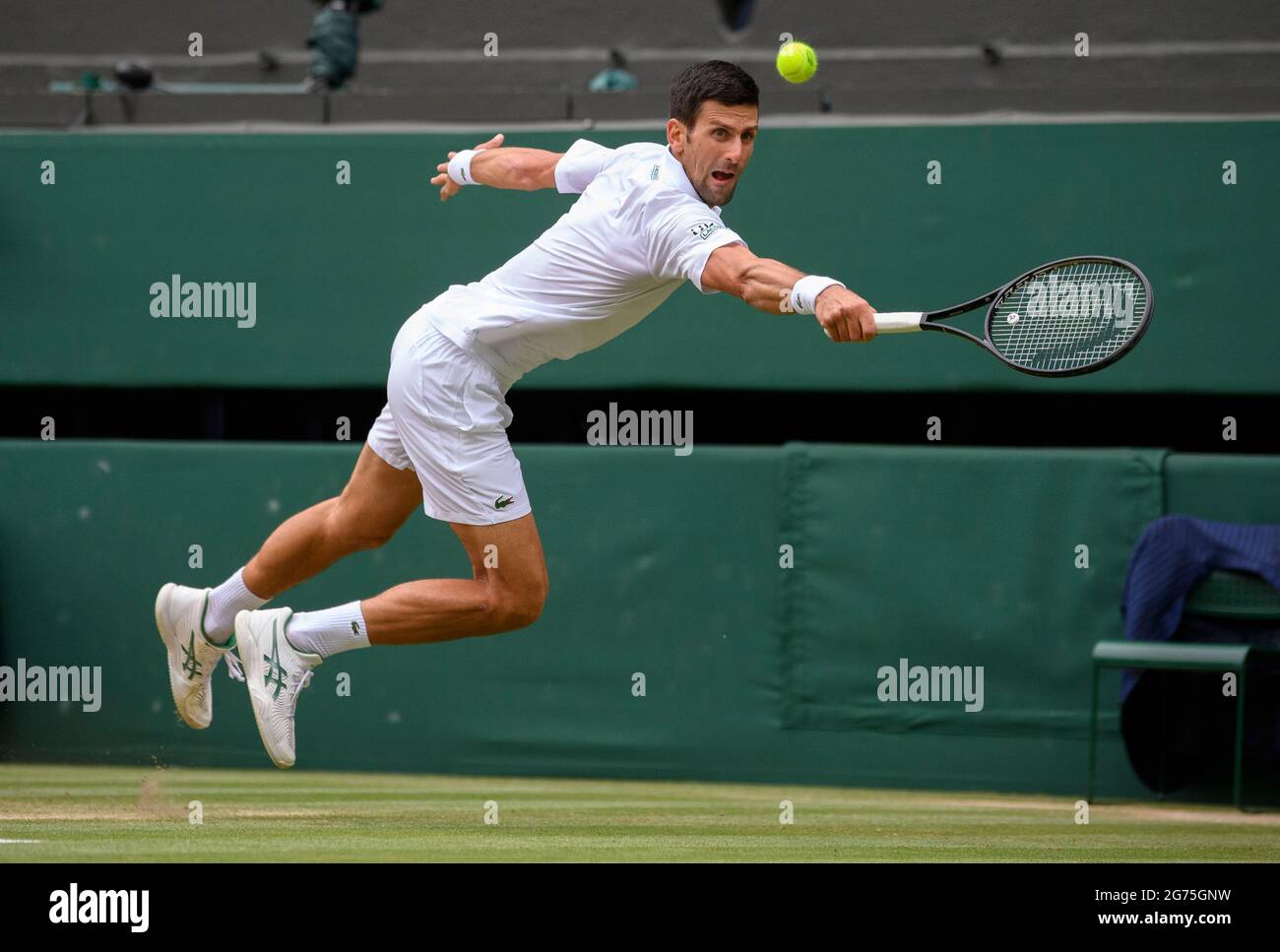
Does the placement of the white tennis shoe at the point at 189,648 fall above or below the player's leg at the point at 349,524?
below

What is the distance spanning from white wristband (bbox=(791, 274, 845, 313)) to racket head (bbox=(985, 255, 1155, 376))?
0.60m

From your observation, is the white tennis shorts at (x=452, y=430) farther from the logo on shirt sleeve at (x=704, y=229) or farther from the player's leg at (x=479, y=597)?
the logo on shirt sleeve at (x=704, y=229)

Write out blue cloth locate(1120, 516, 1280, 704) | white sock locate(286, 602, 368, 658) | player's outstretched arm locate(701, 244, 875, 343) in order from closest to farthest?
player's outstretched arm locate(701, 244, 875, 343) < white sock locate(286, 602, 368, 658) < blue cloth locate(1120, 516, 1280, 704)

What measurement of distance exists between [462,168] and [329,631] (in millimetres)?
1515

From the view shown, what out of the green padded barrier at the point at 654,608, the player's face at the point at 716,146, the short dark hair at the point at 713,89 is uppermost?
the short dark hair at the point at 713,89

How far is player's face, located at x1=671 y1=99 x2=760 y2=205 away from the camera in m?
4.81

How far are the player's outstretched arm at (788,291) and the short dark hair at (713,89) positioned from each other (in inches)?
19.4

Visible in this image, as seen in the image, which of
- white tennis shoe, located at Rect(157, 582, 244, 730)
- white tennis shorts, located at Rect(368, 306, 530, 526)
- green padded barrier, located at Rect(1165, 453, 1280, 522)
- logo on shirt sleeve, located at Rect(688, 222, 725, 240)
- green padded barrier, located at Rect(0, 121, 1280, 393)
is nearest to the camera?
logo on shirt sleeve, located at Rect(688, 222, 725, 240)

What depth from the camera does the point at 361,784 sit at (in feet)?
24.6

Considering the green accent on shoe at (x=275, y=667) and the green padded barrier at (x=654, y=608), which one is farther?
the green padded barrier at (x=654, y=608)

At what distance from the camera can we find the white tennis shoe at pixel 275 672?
525cm

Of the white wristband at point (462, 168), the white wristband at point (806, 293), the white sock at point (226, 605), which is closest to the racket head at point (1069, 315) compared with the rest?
the white wristband at point (806, 293)

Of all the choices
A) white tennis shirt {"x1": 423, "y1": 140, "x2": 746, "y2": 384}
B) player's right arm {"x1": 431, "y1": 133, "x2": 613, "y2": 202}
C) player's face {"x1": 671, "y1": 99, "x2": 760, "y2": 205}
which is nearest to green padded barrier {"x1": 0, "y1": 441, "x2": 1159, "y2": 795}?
player's right arm {"x1": 431, "y1": 133, "x2": 613, "y2": 202}

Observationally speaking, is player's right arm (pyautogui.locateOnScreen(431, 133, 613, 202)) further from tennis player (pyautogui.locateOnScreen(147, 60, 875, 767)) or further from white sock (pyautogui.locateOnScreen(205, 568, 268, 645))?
white sock (pyautogui.locateOnScreen(205, 568, 268, 645))
